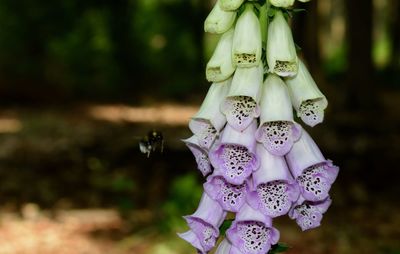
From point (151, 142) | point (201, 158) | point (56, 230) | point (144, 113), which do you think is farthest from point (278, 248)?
point (144, 113)

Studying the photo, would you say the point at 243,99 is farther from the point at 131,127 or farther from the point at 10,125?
the point at 10,125

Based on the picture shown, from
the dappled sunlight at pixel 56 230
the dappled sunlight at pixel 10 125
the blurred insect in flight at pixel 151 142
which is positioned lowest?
the dappled sunlight at pixel 56 230

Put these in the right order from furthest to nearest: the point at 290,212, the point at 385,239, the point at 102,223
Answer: the point at 102,223 < the point at 385,239 < the point at 290,212

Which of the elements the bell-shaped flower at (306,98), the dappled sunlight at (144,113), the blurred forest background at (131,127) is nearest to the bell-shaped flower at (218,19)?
the bell-shaped flower at (306,98)

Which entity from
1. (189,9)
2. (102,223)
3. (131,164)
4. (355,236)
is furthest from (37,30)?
(355,236)

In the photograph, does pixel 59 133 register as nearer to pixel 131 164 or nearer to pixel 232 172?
pixel 131 164

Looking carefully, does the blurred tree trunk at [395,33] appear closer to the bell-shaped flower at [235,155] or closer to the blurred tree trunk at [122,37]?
the blurred tree trunk at [122,37]

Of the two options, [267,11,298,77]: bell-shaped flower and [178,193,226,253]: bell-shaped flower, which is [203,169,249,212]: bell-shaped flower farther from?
[267,11,298,77]: bell-shaped flower
